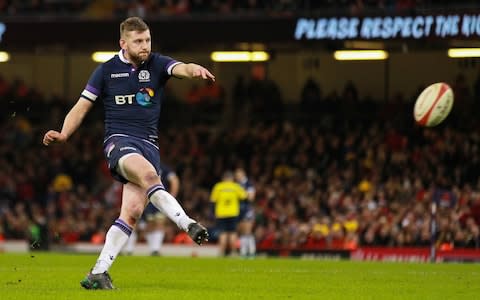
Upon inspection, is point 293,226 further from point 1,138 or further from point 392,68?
point 1,138

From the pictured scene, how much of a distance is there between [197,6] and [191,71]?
68.4 ft

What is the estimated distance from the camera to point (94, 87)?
1124 cm

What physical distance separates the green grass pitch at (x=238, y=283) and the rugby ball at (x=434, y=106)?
12.7 feet

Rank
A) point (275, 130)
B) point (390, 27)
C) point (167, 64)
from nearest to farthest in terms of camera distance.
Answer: point (167, 64), point (390, 27), point (275, 130)

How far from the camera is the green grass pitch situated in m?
10.7

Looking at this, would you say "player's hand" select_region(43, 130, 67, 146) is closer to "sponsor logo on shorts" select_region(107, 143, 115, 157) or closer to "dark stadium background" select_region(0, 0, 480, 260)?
"sponsor logo on shorts" select_region(107, 143, 115, 157)

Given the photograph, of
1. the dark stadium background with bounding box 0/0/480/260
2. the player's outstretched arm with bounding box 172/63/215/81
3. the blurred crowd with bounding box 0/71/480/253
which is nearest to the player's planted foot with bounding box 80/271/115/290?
the player's outstretched arm with bounding box 172/63/215/81

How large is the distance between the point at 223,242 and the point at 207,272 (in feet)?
36.4

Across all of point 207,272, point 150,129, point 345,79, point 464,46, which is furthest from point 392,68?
point 150,129

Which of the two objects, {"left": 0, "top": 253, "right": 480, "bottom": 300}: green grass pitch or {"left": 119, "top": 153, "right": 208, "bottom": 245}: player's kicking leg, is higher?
{"left": 119, "top": 153, "right": 208, "bottom": 245}: player's kicking leg

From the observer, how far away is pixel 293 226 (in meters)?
28.1

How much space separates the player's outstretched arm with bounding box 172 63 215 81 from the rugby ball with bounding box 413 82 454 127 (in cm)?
999

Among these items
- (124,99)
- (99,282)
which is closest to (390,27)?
(124,99)

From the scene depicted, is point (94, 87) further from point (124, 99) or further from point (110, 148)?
point (110, 148)
